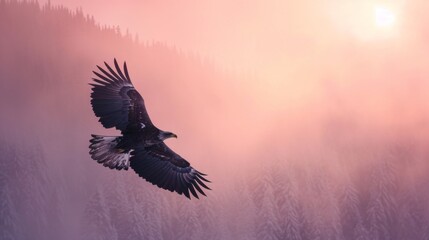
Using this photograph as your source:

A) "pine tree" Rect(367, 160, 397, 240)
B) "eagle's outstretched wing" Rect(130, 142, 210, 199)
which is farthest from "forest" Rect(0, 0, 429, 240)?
"eagle's outstretched wing" Rect(130, 142, 210, 199)

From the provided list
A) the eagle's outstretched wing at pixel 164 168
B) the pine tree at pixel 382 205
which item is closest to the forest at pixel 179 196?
the pine tree at pixel 382 205

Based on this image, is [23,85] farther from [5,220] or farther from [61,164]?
[5,220]

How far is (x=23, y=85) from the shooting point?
18612 centimetres

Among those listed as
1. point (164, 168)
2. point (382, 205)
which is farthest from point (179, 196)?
point (164, 168)

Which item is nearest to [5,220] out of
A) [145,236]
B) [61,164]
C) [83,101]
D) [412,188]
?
[145,236]

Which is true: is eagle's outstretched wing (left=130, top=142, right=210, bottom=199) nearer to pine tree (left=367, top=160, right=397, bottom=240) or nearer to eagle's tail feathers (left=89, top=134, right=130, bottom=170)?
eagle's tail feathers (left=89, top=134, right=130, bottom=170)

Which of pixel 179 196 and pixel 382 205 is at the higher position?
pixel 382 205

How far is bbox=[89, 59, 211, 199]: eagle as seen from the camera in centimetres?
2061

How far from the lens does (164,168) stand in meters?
21.5

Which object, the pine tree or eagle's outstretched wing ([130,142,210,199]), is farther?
the pine tree

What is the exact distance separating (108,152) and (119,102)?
199 cm

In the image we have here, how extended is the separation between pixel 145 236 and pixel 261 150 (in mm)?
73062

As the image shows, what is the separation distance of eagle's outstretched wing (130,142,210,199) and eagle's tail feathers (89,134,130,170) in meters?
0.79

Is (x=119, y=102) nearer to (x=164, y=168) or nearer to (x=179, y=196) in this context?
(x=164, y=168)
